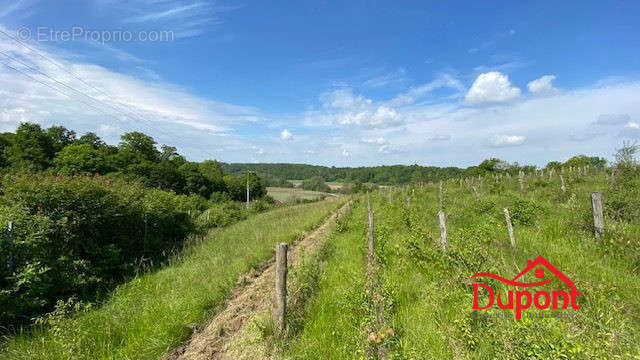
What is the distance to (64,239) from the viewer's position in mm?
9195

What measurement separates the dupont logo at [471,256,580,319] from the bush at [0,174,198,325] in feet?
28.2

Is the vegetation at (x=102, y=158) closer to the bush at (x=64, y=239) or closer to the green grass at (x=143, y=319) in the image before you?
the bush at (x=64, y=239)

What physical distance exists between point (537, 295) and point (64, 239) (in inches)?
433

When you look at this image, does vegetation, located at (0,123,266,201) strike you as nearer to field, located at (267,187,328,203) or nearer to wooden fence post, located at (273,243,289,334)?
field, located at (267,187,328,203)

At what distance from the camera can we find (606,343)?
10.3 ft

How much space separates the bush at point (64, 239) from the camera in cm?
718

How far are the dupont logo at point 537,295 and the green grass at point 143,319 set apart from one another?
5.01 metres

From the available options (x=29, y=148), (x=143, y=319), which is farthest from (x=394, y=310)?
(x=29, y=148)

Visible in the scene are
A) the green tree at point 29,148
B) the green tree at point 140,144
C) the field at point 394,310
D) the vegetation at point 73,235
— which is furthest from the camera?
the green tree at point 140,144

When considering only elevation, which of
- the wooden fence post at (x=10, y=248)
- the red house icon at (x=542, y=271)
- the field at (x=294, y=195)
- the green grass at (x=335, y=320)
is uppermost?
the wooden fence post at (x=10, y=248)

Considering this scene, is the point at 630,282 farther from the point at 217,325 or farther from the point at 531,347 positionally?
the point at 217,325

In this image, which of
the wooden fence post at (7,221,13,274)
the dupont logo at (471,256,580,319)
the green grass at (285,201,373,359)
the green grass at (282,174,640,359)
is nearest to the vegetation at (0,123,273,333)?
the wooden fence post at (7,221,13,274)

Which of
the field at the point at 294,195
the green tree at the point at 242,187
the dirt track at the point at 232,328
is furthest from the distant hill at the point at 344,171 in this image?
the dirt track at the point at 232,328

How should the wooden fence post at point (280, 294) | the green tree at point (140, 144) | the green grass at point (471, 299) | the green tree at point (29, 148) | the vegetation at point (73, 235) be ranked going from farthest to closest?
1. the green tree at point (140, 144)
2. the green tree at point (29, 148)
3. the vegetation at point (73, 235)
4. the wooden fence post at point (280, 294)
5. the green grass at point (471, 299)
